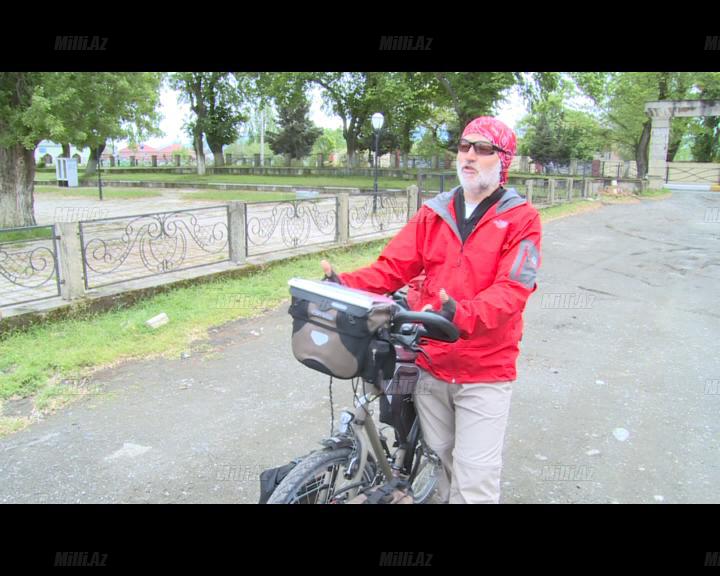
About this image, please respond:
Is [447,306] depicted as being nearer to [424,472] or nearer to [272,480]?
[272,480]

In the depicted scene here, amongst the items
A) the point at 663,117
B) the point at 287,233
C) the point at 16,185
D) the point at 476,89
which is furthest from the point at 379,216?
the point at 663,117

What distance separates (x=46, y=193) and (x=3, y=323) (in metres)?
24.5

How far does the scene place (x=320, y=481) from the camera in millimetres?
2209

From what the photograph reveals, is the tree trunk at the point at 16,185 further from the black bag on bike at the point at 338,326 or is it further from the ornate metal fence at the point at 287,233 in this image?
the black bag on bike at the point at 338,326

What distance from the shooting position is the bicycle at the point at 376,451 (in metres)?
2.11

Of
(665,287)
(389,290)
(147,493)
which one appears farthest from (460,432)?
(665,287)

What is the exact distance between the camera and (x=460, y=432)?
8.16 ft

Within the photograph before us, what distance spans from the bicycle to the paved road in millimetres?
1051

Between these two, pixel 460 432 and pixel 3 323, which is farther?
pixel 3 323

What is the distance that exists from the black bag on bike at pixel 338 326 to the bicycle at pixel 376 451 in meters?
0.12

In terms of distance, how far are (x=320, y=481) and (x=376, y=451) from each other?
0.95ft

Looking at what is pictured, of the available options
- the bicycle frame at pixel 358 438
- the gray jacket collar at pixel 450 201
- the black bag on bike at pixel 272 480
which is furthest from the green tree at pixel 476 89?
the black bag on bike at pixel 272 480
